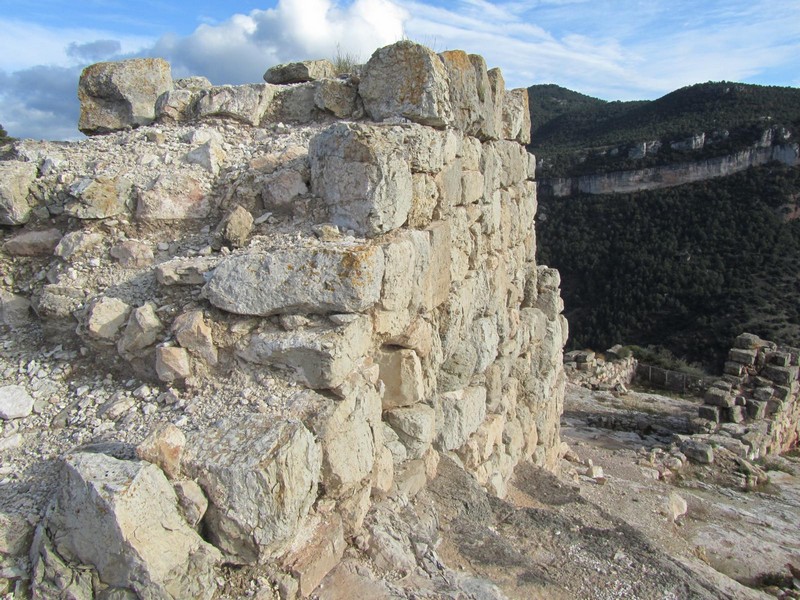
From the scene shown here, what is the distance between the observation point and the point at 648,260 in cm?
3134

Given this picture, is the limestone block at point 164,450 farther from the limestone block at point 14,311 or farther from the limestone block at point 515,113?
the limestone block at point 515,113

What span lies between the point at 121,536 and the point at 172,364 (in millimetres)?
986

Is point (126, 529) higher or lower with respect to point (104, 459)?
lower

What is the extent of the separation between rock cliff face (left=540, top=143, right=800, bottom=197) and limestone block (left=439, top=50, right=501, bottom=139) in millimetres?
37298

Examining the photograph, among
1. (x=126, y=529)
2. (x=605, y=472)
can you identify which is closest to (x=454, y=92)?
(x=126, y=529)

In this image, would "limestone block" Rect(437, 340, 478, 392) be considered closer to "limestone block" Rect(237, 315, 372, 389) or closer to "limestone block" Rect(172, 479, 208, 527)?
"limestone block" Rect(237, 315, 372, 389)

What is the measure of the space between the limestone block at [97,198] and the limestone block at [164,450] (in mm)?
1883

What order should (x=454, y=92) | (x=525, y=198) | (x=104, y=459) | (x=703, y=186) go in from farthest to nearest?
(x=703, y=186)
(x=525, y=198)
(x=454, y=92)
(x=104, y=459)

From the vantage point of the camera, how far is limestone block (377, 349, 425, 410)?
3715 mm

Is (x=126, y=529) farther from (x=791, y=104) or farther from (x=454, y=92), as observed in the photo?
(x=791, y=104)

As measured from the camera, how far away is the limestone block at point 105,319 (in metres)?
3.17

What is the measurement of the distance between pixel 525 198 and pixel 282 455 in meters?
5.46

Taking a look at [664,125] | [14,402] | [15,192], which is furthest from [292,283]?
[664,125]

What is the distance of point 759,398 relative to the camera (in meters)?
12.1
